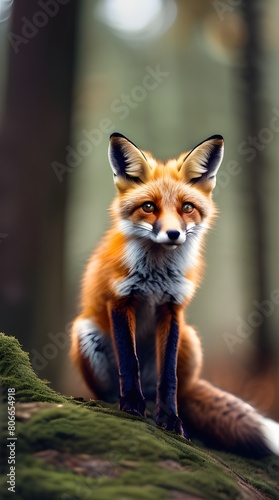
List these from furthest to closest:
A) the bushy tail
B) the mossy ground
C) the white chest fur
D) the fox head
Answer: the bushy tail
the white chest fur
the fox head
the mossy ground

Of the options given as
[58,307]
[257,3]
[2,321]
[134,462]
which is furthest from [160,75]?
[134,462]

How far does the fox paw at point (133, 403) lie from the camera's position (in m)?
2.77

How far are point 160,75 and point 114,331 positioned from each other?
2.25 m

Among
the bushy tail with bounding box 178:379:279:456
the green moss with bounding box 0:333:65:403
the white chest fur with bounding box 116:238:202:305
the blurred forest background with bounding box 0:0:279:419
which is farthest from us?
the blurred forest background with bounding box 0:0:279:419

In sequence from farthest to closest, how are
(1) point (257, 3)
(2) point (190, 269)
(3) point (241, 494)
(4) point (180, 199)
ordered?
(1) point (257, 3), (2) point (190, 269), (4) point (180, 199), (3) point (241, 494)

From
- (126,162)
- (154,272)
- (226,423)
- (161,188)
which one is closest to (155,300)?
(154,272)

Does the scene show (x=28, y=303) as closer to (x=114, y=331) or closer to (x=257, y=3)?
(x=114, y=331)

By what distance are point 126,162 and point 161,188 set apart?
0.26m

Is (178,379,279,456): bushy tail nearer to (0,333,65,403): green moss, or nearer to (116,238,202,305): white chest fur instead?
(116,238,202,305): white chest fur

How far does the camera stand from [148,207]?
2760mm

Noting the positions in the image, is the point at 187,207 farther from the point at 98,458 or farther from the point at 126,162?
the point at 98,458

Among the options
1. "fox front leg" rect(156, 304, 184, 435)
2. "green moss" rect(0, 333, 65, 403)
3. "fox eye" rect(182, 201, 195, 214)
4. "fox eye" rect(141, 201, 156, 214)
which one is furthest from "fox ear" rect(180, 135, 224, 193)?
"green moss" rect(0, 333, 65, 403)

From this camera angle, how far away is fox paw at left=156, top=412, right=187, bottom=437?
2816mm

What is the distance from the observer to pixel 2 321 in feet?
11.9
